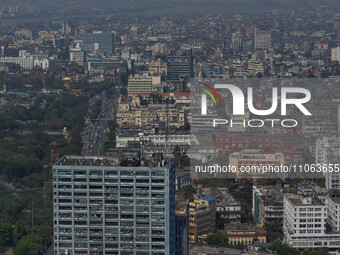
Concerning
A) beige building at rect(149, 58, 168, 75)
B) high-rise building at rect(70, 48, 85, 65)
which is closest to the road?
beige building at rect(149, 58, 168, 75)

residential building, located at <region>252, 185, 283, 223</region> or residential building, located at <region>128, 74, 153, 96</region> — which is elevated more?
residential building, located at <region>252, 185, 283, 223</region>

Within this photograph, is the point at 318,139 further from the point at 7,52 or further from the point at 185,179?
the point at 7,52

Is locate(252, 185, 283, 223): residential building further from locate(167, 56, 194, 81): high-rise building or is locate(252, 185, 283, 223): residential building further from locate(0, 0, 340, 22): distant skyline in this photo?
locate(0, 0, 340, 22): distant skyline

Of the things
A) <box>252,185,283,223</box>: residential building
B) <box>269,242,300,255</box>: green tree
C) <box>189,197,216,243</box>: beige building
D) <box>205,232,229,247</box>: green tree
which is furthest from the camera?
<box>252,185,283,223</box>: residential building

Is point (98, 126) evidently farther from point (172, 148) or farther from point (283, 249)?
point (283, 249)

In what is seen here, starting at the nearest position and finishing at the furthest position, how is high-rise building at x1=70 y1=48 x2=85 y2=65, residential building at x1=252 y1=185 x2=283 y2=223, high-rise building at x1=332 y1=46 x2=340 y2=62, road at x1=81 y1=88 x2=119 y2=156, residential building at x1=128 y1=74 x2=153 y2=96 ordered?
residential building at x1=252 y1=185 x2=283 y2=223, road at x1=81 y1=88 x2=119 y2=156, residential building at x1=128 y1=74 x2=153 y2=96, high-rise building at x1=332 y1=46 x2=340 y2=62, high-rise building at x1=70 y1=48 x2=85 y2=65
